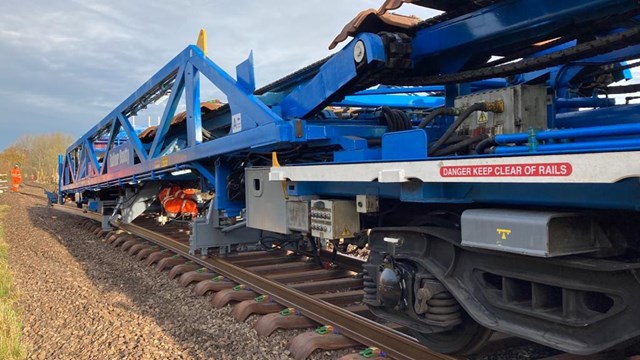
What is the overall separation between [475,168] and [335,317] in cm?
221

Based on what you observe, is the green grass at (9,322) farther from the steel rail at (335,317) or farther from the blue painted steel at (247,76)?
the blue painted steel at (247,76)

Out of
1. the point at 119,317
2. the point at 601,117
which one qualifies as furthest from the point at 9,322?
the point at 601,117

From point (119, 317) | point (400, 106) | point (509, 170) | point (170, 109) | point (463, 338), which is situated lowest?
point (119, 317)

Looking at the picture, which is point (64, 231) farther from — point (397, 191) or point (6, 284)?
point (397, 191)

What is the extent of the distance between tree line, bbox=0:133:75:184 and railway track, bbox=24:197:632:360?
5126 cm

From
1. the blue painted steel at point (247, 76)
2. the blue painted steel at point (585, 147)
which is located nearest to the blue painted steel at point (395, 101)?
the blue painted steel at point (247, 76)

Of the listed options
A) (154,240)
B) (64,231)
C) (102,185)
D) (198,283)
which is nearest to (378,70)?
(198,283)

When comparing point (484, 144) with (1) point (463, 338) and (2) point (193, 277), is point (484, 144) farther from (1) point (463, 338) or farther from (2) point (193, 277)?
(2) point (193, 277)

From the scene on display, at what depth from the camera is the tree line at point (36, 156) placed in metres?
54.7

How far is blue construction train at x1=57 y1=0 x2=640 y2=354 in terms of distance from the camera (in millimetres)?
2436

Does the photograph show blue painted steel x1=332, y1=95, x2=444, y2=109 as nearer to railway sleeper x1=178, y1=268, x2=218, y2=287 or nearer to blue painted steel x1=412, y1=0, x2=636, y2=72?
blue painted steel x1=412, y1=0, x2=636, y2=72

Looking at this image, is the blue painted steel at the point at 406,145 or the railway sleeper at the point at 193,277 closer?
the blue painted steel at the point at 406,145

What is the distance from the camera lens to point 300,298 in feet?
16.1

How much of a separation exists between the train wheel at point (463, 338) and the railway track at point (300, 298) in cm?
7
